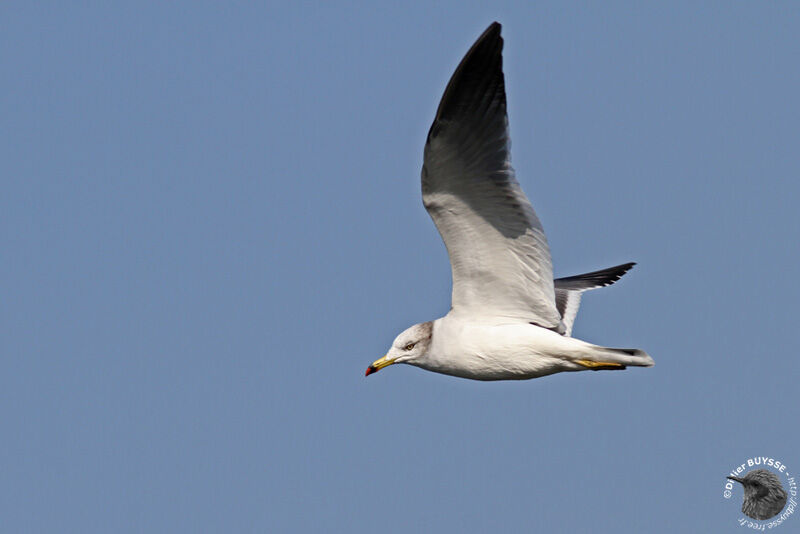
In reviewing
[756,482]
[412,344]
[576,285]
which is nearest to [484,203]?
[412,344]

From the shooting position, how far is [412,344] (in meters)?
14.4

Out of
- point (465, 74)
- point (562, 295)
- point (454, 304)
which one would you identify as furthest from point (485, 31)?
point (562, 295)

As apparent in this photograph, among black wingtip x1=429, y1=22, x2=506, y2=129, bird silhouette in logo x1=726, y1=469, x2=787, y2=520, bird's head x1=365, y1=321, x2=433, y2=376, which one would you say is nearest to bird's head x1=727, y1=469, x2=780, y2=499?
bird silhouette in logo x1=726, y1=469, x2=787, y2=520

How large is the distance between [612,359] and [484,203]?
2262 millimetres

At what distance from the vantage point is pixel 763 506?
17.5 metres

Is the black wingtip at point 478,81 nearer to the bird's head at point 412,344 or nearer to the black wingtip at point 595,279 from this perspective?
the bird's head at point 412,344

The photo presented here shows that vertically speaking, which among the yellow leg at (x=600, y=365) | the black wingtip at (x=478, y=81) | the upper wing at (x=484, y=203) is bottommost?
the yellow leg at (x=600, y=365)

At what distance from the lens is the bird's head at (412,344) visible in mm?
14344

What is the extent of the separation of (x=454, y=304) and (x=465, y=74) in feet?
10.4

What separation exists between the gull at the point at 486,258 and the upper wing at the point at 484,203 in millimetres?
11

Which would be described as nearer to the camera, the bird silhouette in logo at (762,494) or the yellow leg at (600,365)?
the yellow leg at (600,365)

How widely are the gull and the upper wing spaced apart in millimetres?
11

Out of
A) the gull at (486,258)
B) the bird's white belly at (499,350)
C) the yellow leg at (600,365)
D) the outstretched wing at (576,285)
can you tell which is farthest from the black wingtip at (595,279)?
the yellow leg at (600,365)

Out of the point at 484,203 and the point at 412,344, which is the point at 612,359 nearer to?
the point at 484,203
